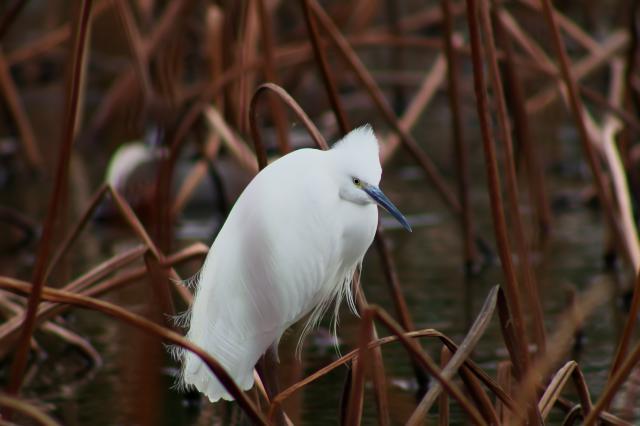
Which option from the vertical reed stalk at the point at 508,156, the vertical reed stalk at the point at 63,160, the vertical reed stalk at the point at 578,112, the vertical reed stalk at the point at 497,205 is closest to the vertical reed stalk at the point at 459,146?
the vertical reed stalk at the point at 578,112

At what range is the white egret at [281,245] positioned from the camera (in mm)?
2137

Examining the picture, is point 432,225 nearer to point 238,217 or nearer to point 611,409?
point 611,409

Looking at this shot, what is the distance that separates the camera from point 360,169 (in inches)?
83.3

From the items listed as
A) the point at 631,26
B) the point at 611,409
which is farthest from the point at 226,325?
the point at 631,26

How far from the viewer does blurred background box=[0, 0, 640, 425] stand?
9.11ft

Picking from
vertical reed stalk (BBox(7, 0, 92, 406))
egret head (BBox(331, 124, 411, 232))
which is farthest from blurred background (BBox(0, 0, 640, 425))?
egret head (BBox(331, 124, 411, 232))

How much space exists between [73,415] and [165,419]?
242mm

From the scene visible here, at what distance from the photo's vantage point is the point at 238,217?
2.17 m

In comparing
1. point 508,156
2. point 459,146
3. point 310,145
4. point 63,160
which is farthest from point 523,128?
point 310,145

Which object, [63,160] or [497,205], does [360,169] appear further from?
[63,160]

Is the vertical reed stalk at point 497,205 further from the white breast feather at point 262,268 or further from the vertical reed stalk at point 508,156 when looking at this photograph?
the white breast feather at point 262,268

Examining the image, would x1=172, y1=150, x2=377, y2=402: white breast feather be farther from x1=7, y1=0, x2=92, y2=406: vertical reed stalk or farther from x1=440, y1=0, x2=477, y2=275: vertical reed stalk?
x1=440, y1=0, x2=477, y2=275: vertical reed stalk

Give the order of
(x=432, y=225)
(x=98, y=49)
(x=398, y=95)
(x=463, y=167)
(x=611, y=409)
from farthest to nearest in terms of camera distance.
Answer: (x=98, y=49) < (x=398, y=95) < (x=432, y=225) < (x=463, y=167) < (x=611, y=409)

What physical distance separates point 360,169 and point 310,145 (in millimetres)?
4392
